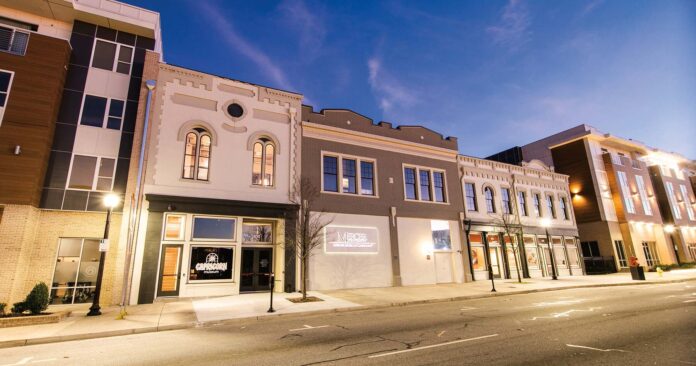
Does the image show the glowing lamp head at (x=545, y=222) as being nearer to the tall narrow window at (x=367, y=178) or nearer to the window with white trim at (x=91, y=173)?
the tall narrow window at (x=367, y=178)

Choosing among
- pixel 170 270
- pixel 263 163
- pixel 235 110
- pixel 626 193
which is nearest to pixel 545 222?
pixel 626 193

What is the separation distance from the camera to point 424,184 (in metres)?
23.8

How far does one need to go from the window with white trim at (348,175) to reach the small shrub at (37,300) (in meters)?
12.8

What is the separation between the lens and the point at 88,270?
14.7 meters

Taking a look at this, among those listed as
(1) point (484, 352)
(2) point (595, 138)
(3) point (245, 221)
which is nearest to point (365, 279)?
(3) point (245, 221)

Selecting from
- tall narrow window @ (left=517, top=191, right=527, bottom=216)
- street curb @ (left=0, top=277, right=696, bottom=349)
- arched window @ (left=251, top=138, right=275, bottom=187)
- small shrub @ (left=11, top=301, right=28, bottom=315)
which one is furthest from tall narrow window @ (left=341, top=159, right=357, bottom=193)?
tall narrow window @ (left=517, top=191, right=527, bottom=216)

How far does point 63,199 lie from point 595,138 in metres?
45.5

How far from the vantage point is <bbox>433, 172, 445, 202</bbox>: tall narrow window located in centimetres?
2398

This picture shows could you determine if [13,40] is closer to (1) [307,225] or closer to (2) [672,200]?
(1) [307,225]

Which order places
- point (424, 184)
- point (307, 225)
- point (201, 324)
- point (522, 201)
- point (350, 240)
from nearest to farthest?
point (201, 324) < point (307, 225) < point (350, 240) < point (424, 184) < point (522, 201)

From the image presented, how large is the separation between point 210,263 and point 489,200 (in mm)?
21476

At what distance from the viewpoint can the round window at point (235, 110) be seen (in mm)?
18328

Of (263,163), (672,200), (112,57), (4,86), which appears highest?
(112,57)

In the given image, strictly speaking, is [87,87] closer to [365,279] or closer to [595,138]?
[365,279]
